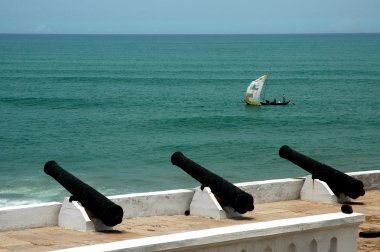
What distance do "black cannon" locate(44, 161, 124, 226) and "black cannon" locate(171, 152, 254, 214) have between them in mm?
1942

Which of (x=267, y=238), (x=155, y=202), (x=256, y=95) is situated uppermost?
(x=267, y=238)

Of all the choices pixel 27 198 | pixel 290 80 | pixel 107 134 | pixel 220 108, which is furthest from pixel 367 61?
pixel 27 198

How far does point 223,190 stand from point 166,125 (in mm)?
→ 59468

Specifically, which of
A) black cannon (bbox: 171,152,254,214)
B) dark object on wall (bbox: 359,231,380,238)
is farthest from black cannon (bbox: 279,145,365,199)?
black cannon (bbox: 171,152,254,214)

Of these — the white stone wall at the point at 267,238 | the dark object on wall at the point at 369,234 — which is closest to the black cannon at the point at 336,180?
the dark object on wall at the point at 369,234

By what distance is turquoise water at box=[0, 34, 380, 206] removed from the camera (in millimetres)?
49250

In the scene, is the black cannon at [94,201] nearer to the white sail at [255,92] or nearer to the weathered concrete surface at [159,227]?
the weathered concrete surface at [159,227]

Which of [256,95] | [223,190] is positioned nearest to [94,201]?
[223,190]

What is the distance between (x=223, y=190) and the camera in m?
14.2

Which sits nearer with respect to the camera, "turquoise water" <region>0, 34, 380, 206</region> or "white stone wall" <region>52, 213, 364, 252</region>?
"white stone wall" <region>52, 213, 364, 252</region>

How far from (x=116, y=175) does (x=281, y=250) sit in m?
38.8

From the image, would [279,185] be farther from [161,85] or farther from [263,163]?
[161,85]

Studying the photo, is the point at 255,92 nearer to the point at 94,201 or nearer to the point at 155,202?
the point at 155,202

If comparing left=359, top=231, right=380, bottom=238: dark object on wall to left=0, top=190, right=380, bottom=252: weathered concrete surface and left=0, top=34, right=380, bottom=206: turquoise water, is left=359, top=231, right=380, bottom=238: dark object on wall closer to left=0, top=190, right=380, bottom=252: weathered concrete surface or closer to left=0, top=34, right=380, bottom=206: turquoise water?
left=0, top=190, right=380, bottom=252: weathered concrete surface
